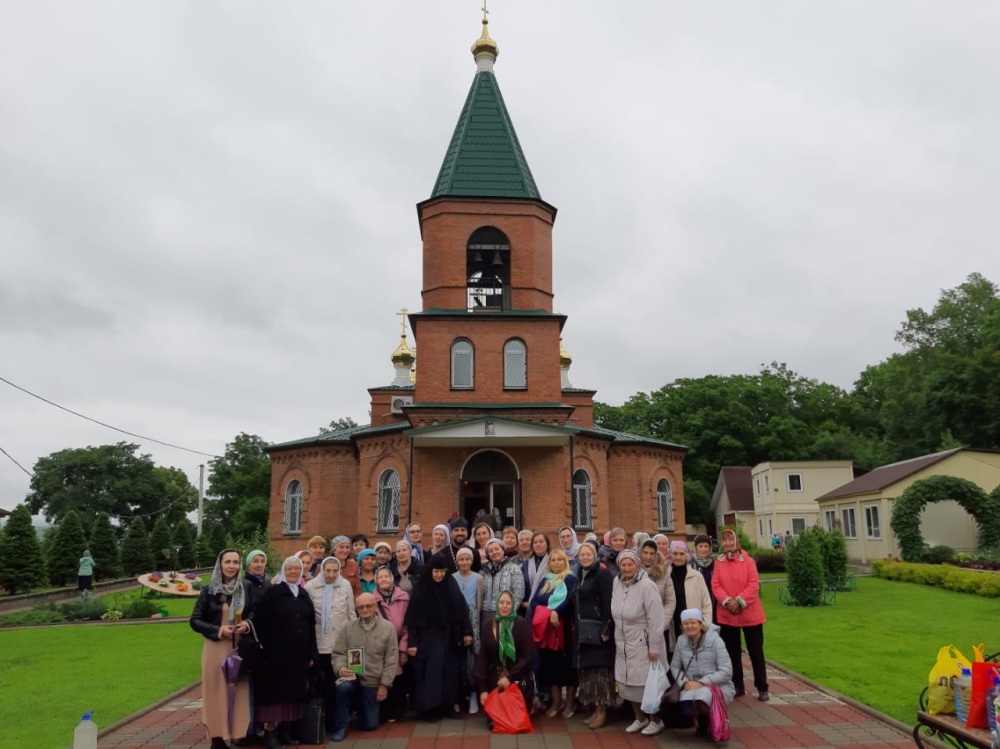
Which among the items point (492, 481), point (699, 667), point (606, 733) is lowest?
point (606, 733)

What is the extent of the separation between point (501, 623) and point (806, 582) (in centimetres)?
1034

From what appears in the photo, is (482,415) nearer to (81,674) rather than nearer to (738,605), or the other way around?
(81,674)

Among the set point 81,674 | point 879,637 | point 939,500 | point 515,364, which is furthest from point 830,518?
point 81,674

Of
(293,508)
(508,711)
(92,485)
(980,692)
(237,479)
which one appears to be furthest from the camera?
(92,485)

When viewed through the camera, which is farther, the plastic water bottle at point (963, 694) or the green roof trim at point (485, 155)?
the green roof trim at point (485, 155)

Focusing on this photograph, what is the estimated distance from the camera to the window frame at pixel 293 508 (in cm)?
2486

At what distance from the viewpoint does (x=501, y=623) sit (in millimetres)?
7410

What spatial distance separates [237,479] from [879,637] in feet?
160

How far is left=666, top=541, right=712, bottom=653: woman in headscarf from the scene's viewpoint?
7312 mm

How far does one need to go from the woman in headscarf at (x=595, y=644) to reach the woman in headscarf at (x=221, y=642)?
3087 millimetres

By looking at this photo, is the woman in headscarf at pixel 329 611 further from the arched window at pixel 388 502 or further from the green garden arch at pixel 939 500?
the green garden arch at pixel 939 500

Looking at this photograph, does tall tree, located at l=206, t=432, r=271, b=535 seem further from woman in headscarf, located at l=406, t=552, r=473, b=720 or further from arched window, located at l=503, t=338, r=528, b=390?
woman in headscarf, located at l=406, t=552, r=473, b=720

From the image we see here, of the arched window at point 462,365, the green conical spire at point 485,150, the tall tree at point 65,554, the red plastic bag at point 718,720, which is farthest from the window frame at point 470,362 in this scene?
the tall tree at point 65,554

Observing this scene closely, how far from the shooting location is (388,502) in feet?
70.6
